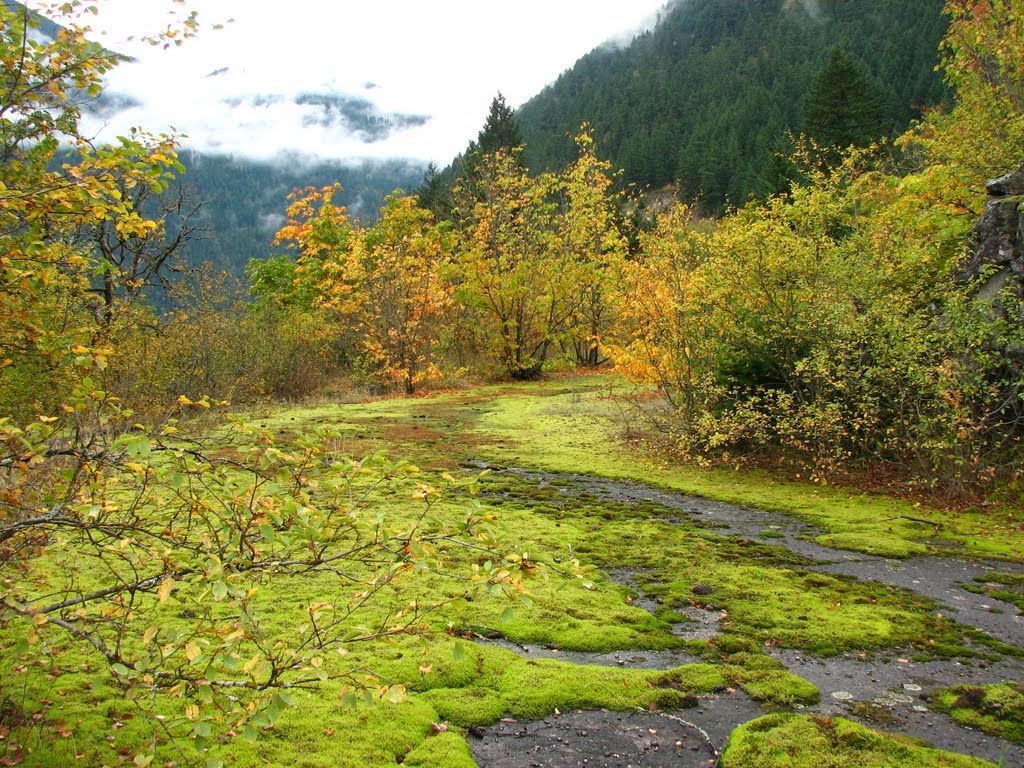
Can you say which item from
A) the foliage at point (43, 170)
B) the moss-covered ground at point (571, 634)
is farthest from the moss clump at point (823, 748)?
the foliage at point (43, 170)

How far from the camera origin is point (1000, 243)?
9.51m

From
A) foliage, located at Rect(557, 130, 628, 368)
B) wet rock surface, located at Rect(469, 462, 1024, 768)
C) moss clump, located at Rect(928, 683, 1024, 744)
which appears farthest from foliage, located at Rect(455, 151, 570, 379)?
moss clump, located at Rect(928, 683, 1024, 744)

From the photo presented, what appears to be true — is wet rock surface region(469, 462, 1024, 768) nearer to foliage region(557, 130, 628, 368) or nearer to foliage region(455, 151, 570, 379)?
foliage region(455, 151, 570, 379)

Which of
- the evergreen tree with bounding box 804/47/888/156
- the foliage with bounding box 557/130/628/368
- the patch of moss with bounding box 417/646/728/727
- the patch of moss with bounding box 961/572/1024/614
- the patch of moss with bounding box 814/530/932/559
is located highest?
the evergreen tree with bounding box 804/47/888/156

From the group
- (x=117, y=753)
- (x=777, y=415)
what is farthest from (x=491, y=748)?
(x=777, y=415)

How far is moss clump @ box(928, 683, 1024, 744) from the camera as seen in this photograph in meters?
4.08

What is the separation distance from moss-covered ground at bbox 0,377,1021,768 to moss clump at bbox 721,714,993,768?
2 centimetres

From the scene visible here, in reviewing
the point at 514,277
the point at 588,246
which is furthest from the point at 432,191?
the point at 514,277

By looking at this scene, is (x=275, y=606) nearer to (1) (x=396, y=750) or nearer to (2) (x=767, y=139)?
(1) (x=396, y=750)

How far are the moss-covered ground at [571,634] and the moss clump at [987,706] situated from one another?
667mm

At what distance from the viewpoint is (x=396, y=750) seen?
12.7ft

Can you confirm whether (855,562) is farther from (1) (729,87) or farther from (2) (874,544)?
(1) (729,87)

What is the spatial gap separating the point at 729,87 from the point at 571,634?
106925 mm

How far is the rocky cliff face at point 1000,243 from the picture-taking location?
9180 mm
